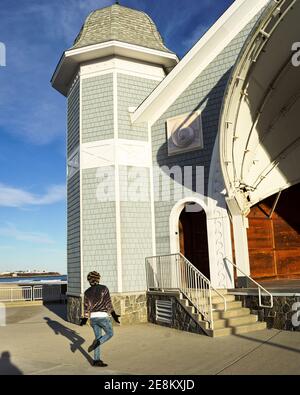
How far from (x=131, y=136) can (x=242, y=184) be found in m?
4.03

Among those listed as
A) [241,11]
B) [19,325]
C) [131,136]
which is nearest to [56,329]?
[19,325]

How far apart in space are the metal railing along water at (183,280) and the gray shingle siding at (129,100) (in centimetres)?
396

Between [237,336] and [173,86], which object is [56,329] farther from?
[173,86]

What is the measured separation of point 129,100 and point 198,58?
2497mm

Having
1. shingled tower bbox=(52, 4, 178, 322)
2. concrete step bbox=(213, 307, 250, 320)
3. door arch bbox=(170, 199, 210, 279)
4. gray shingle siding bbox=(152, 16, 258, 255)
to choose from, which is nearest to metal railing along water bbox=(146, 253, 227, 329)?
concrete step bbox=(213, 307, 250, 320)

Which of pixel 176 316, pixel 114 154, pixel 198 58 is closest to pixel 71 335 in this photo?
pixel 176 316

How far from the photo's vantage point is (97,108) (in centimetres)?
1275

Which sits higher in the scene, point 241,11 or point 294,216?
point 241,11

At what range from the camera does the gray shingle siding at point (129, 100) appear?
12602 millimetres

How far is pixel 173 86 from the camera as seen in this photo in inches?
493

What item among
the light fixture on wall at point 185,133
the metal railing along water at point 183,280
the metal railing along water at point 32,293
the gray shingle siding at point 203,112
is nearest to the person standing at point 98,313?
the metal railing along water at point 183,280

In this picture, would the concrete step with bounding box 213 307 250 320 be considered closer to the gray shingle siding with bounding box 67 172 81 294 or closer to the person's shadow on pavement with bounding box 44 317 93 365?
the person's shadow on pavement with bounding box 44 317 93 365

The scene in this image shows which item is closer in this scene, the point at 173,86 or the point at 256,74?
the point at 256,74

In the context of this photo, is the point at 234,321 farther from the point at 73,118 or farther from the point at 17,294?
the point at 17,294
